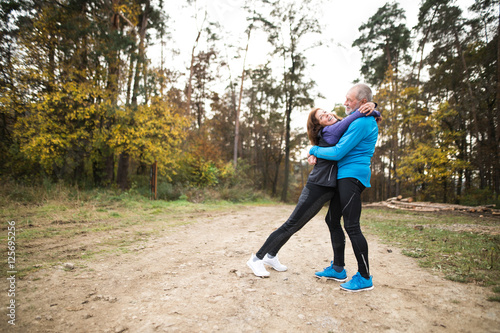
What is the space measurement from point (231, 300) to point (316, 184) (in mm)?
1454

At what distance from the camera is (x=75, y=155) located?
33.3 feet

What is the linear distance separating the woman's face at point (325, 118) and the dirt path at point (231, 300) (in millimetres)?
1812

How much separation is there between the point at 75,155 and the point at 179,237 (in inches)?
315

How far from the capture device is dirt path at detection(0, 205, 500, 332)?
1.88 meters

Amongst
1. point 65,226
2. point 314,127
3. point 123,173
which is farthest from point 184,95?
point 314,127

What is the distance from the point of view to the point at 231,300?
229cm

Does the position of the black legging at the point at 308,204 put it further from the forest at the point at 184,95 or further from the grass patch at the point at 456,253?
the forest at the point at 184,95

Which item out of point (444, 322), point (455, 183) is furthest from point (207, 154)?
point (455, 183)

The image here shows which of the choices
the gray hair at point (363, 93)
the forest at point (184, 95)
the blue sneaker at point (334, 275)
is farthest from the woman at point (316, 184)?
the forest at point (184, 95)

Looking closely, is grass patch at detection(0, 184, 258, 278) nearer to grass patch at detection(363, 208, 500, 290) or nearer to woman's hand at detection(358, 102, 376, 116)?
woman's hand at detection(358, 102, 376, 116)

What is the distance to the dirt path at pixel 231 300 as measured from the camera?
1876 mm

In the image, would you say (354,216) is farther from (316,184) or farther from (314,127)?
(314,127)

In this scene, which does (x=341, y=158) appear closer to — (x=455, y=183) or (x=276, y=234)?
(x=276, y=234)

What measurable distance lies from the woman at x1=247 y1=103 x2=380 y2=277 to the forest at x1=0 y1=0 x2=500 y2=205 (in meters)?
9.04
